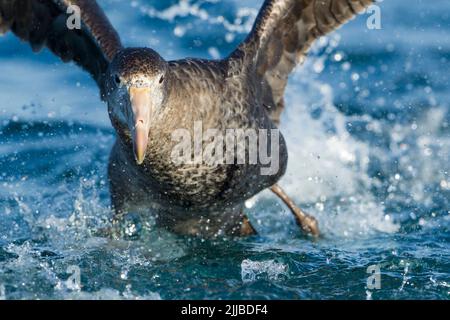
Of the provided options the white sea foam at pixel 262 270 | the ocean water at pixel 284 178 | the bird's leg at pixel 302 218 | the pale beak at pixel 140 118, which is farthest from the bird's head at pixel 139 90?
the bird's leg at pixel 302 218

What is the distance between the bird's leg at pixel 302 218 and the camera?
8078mm

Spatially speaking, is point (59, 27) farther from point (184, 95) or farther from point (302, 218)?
point (302, 218)

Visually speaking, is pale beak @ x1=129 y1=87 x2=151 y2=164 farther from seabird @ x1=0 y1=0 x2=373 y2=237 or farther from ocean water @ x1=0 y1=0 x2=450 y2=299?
ocean water @ x1=0 y1=0 x2=450 y2=299

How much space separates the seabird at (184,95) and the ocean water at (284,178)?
49 cm

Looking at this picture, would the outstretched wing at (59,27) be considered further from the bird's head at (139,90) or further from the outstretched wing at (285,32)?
the bird's head at (139,90)

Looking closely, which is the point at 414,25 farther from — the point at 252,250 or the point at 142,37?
the point at 252,250

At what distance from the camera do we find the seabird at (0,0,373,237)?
18.7 ft

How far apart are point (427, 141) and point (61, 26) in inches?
173

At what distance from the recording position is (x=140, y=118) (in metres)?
5.46

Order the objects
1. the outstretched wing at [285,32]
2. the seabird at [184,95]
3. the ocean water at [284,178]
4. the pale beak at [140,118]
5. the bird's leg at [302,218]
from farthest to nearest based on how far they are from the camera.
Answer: the bird's leg at [302,218] → the outstretched wing at [285,32] → the ocean water at [284,178] → the seabird at [184,95] → the pale beak at [140,118]

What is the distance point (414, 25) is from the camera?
38.6 feet

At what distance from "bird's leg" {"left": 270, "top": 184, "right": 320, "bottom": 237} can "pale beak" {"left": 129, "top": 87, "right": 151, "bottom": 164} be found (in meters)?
2.89

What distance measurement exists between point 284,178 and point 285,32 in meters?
2.17

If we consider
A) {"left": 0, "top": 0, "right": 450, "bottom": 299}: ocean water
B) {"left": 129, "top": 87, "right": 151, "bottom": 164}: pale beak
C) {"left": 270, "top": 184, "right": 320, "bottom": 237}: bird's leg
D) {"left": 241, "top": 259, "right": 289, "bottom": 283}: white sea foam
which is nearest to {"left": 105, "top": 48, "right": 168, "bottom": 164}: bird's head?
{"left": 129, "top": 87, "right": 151, "bottom": 164}: pale beak
